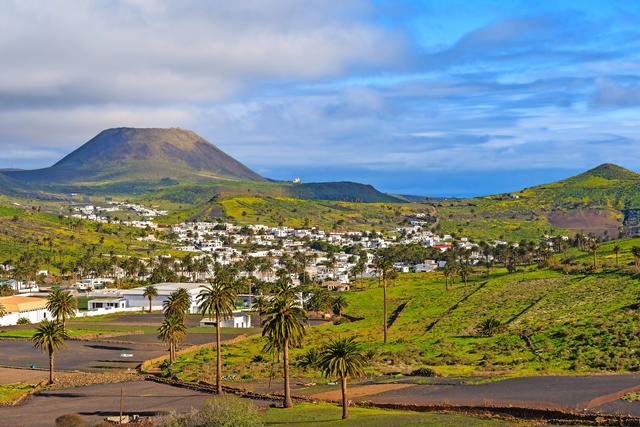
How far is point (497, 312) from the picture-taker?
9738cm

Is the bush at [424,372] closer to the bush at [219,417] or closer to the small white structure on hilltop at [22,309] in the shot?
the bush at [219,417]

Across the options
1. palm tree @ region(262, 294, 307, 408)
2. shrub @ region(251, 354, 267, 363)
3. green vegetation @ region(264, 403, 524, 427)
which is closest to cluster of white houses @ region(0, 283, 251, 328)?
shrub @ region(251, 354, 267, 363)

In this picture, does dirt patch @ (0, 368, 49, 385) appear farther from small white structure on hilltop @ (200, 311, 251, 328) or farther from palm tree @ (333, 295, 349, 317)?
palm tree @ (333, 295, 349, 317)

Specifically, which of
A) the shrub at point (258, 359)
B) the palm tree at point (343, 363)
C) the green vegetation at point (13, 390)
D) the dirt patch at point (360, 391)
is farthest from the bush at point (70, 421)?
the shrub at point (258, 359)

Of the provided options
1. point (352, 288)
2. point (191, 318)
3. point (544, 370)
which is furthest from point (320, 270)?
point (544, 370)

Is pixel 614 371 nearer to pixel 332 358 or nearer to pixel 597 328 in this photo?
pixel 597 328

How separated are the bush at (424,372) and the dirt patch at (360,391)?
5410mm

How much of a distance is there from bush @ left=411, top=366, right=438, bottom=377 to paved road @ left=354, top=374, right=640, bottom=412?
6.03 m

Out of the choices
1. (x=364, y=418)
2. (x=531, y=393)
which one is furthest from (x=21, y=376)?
(x=531, y=393)

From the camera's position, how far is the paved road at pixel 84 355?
265 ft

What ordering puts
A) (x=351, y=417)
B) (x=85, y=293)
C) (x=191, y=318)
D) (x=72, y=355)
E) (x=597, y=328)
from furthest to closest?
(x=85, y=293) → (x=191, y=318) → (x=72, y=355) → (x=597, y=328) → (x=351, y=417)

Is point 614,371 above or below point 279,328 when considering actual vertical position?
below

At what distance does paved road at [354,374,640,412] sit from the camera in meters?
50.2

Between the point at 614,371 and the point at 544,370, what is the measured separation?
5.51m
